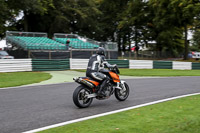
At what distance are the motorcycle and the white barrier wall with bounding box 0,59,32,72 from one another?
13.5 metres

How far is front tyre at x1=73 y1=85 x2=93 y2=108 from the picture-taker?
6621 mm

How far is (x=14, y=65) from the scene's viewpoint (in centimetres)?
1988

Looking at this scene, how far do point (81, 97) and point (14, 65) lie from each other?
47.1 ft

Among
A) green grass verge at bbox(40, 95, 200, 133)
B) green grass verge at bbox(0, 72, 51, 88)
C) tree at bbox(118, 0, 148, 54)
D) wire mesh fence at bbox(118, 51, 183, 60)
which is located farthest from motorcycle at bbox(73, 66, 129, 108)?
tree at bbox(118, 0, 148, 54)

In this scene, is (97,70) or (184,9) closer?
(97,70)

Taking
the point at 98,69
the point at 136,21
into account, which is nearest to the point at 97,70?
the point at 98,69

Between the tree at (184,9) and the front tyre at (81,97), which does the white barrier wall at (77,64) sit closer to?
the tree at (184,9)

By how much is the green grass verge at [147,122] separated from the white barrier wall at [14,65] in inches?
581

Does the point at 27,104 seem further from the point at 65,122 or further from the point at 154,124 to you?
the point at 154,124

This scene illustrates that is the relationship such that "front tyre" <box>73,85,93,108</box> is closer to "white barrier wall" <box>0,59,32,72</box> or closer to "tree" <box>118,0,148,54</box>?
"white barrier wall" <box>0,59,32,72</box>

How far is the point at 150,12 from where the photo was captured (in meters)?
42.1

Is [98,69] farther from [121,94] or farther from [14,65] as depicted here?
[14,65]

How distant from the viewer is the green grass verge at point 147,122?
4754mm

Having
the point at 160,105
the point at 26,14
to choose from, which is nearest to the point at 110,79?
the point at 160,105
